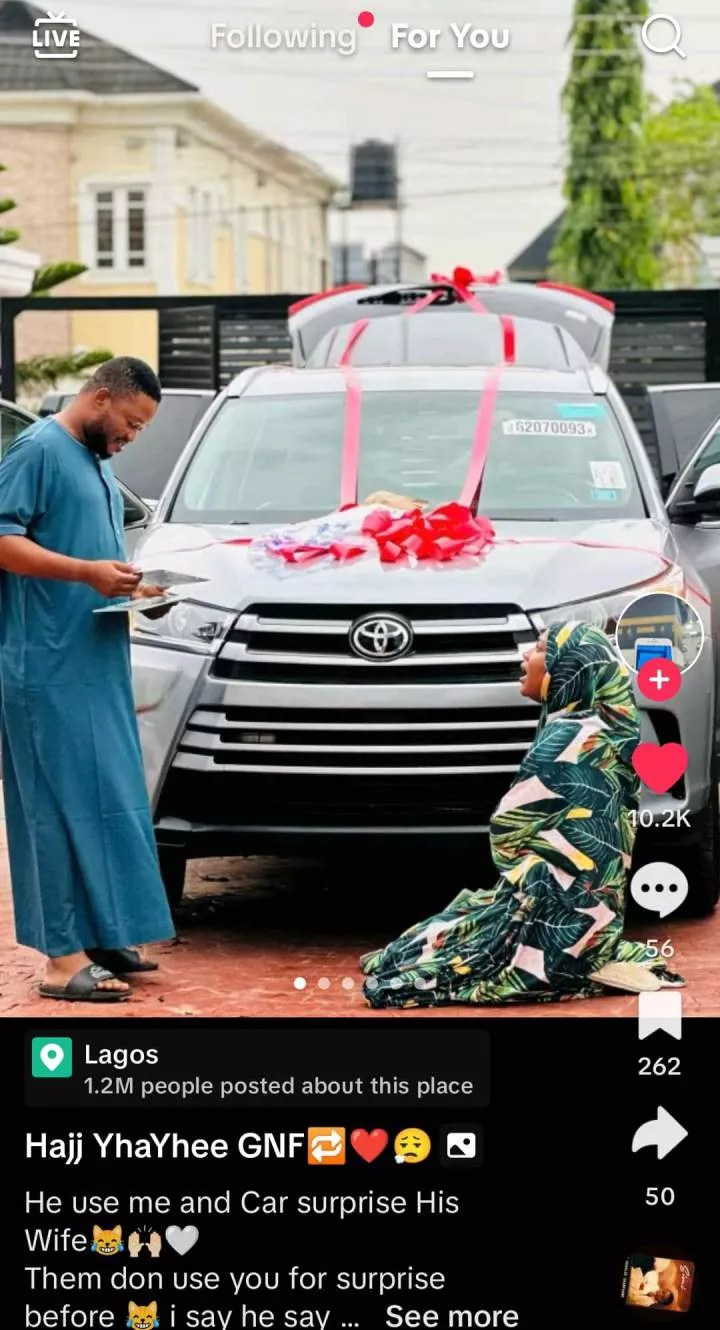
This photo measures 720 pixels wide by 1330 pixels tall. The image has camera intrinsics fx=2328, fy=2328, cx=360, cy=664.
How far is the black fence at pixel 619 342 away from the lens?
43.5 feet

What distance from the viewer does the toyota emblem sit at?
4.99 metres

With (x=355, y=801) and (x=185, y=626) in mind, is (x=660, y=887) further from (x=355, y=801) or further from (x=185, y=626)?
→ (x=185, y=626)

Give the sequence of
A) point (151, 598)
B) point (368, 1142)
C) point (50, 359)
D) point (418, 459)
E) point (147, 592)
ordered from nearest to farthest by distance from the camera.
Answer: point (368, 1142) → point (151, 598) → point (147, 592) → point (418, 459) → point (50, 359)

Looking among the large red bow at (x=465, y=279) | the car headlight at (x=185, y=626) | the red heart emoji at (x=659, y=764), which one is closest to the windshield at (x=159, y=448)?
the large red bow at (x=465, y=279)

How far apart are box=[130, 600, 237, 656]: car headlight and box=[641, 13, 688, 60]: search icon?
1.78 m

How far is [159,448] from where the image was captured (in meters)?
8.47

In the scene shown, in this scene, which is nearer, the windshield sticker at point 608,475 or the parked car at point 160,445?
the windshield sticker at point 608,475

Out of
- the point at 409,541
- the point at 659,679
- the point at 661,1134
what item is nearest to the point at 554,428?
the point at 409,541

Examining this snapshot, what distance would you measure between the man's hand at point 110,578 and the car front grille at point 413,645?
1.69 ft

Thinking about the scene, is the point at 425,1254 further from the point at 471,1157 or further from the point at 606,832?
the point at 606,832

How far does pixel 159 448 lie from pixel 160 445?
0.6 inches

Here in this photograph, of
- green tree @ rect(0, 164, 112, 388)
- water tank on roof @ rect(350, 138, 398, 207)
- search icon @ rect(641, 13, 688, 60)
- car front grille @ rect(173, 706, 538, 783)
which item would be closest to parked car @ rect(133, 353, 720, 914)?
car front grille @ rect(173, 706, 538, 783)

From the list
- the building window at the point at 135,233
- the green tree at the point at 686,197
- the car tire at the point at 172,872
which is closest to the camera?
the car tire at the point at 172,872

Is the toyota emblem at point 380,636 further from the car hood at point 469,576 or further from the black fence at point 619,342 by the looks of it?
the black fence at point 619,342
